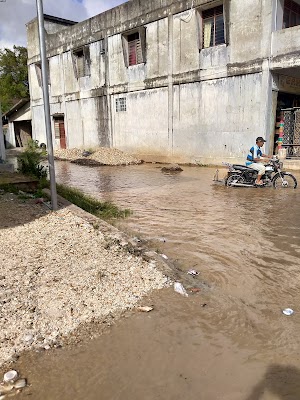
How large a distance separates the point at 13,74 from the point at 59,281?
112 ft

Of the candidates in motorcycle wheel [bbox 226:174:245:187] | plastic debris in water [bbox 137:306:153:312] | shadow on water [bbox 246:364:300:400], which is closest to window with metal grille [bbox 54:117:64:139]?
motorcycle wheel [bbox 226:174:245:187]

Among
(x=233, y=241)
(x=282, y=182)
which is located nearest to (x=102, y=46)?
(x=282, y=182)

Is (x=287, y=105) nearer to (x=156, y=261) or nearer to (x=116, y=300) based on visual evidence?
(x=156, y=261)

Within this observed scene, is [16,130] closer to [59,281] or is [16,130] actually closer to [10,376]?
[59,281]

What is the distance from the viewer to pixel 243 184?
10086 mm

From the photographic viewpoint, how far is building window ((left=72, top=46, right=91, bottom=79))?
71.3ft

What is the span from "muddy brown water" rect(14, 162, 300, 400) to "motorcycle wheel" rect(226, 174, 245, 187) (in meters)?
4.35

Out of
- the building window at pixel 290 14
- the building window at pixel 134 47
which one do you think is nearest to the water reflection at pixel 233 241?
the building window at pixel 290 14

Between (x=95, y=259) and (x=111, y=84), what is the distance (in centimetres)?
1783

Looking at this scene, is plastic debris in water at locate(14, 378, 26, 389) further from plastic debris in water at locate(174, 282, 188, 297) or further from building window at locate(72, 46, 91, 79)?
building window at locate(72, 46, 91, 79)

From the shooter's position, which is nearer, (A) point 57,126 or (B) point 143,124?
(B) point 143,124

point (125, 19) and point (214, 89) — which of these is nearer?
point (214, 89)

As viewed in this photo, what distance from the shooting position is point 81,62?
22.6m

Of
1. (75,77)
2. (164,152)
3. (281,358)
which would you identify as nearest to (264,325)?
(281,358)
